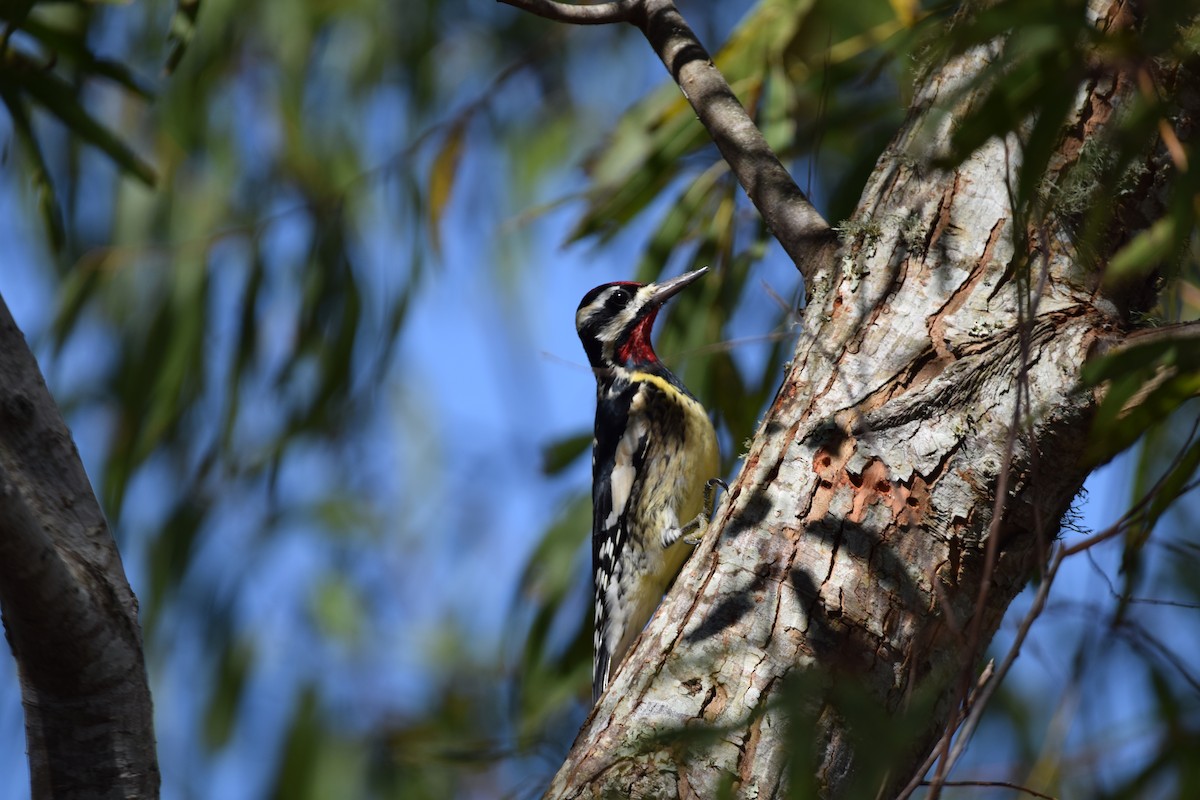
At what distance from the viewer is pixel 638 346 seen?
280cm

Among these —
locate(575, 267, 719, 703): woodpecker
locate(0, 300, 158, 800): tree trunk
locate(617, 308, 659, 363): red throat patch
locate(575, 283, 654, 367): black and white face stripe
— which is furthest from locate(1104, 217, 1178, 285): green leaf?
locate(617, 308, 659, 363): red throat patch

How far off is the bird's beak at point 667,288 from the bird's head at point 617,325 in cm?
3

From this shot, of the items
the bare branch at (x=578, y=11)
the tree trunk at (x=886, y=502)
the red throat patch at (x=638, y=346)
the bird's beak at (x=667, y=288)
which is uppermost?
the red throat patch at (x=638, y=346)

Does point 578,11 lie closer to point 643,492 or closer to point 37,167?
point 37,167

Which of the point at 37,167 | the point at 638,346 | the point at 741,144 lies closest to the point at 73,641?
the point at 741,144

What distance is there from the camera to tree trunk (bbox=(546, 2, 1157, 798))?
3.86ft

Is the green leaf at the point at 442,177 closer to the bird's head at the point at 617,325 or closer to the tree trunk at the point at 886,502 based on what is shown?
the bird's head at the point at 617,325

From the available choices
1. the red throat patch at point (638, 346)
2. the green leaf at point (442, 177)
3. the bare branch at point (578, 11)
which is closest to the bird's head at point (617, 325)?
the red throat patch at point (638, 346)

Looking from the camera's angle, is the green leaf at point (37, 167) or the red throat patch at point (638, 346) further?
the red throat patch at point (638, 346)

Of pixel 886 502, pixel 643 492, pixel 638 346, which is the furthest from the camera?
pixel 638 346

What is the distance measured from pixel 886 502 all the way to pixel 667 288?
1.28 meters

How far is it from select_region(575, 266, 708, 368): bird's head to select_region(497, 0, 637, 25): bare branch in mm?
994

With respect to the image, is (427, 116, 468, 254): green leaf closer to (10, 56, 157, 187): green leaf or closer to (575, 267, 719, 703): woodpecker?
(575, 267, 719, 703): woodpecker

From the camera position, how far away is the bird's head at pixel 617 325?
2703mm
